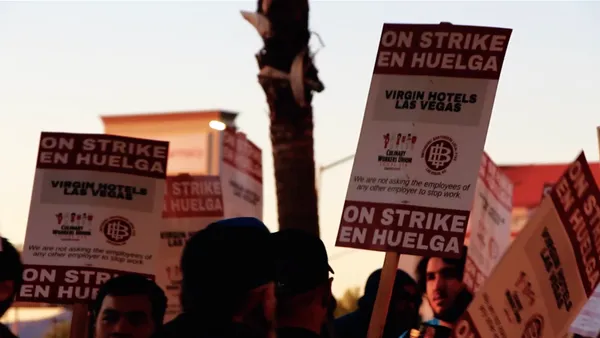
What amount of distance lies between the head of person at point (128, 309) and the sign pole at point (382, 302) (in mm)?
841

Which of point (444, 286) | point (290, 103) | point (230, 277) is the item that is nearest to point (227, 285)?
point (230, 277)

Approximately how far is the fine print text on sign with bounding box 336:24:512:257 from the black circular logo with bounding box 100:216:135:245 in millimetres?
1960

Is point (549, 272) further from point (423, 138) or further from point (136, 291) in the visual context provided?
point (136, 291)

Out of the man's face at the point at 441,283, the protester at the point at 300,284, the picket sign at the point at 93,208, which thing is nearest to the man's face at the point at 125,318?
the protester at the point at 300,284

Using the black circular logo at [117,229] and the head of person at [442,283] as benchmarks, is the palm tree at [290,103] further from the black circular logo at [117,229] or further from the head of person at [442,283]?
the black circular logo at [117,229]

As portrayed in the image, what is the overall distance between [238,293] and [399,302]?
4.13 m

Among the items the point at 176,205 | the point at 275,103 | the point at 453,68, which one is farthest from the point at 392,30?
the point at 275,103

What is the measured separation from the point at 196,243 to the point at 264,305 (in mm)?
234

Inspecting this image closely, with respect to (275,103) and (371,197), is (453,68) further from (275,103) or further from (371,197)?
(275,103)

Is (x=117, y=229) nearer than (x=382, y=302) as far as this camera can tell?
No

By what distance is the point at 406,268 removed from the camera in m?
10.0

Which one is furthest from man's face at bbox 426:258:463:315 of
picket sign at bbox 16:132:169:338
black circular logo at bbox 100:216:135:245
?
black circular logo at bbox 100:216:135:245

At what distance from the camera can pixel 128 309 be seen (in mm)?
5535

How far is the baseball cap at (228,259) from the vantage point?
11.5 feet
